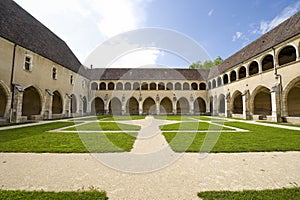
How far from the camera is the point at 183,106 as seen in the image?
2881cm

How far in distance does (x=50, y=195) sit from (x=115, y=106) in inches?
1076

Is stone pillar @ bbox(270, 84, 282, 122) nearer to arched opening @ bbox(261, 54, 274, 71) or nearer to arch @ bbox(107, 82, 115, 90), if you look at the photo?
arched opening @ bbox(261, 54, 274, 71)

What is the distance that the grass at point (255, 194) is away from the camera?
2.09m

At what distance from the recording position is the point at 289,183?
101 inches

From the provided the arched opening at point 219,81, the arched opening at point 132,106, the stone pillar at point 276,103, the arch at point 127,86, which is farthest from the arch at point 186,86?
the stone pillar at point 276,103

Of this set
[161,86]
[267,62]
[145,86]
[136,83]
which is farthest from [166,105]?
[267,62]

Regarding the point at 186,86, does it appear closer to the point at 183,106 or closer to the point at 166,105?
the point at 183,106

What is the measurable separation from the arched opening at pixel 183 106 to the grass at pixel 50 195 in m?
27.2

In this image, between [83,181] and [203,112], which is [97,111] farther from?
[83,181]

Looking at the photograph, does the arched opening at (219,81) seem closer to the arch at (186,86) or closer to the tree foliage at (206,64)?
the arch at (186,86)

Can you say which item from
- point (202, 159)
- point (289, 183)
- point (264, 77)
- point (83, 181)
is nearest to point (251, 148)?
point (202, 159)

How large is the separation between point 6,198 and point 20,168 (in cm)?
132

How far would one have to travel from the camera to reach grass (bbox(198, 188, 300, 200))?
6.86 feet

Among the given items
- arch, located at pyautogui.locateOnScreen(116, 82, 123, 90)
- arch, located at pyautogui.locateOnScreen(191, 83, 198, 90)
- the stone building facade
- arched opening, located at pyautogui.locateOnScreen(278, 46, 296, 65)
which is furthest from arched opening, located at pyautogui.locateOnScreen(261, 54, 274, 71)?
arch, located at pyautogui.locateOnScreen(116, 82, 123, 90)
